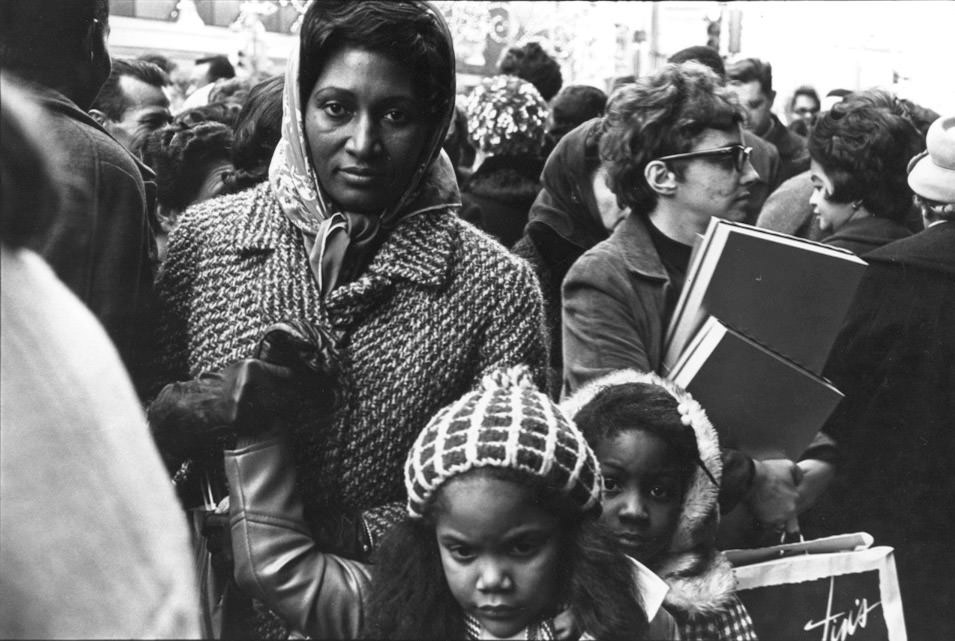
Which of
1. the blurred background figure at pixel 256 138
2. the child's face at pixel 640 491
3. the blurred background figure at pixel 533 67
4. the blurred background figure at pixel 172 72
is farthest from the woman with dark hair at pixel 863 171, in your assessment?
the blurred background figure at pixel 172 72

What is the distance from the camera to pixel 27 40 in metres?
2.23

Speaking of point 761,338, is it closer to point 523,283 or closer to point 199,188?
point 523,283

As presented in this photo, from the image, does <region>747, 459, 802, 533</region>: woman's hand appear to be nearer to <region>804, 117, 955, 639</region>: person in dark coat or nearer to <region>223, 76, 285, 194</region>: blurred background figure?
<region>804, 117, 955, 639</region>: person in dark coat

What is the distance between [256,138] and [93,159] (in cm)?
94

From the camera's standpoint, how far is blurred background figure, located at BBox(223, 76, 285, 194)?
3088mm

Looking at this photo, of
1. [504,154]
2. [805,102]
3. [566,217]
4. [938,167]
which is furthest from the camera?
[805,102]

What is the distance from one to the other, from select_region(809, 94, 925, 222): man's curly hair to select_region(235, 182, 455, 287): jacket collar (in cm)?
219

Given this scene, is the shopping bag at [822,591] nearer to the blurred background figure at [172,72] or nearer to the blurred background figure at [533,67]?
the blurred background figure at [533,67]

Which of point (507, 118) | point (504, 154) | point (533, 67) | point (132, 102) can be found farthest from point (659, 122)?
point (533, 67)

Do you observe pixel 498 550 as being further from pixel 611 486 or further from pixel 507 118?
pixel 507 118

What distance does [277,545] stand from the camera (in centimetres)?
196

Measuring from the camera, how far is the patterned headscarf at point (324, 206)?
6.97 ft

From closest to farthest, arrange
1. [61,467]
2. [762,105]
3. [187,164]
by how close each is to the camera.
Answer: [61,467] < [187,164] < [762,105]

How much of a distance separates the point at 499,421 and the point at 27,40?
1.09m
